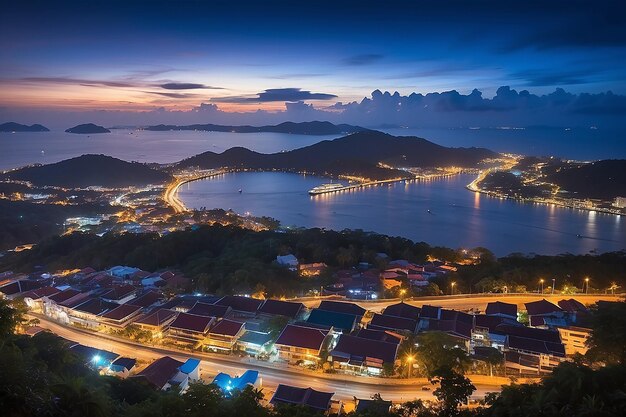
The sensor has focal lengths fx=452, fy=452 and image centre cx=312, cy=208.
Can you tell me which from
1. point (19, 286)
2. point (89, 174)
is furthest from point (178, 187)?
point (19, 286)

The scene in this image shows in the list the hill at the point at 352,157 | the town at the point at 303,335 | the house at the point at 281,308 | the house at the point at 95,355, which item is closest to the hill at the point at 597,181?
the hill at the point at 352,157

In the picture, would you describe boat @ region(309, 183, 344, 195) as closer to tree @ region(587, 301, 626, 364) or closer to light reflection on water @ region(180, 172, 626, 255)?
light reflection on water @ region(180, 172, 626, 255)

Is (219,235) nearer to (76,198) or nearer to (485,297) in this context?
(485,297)

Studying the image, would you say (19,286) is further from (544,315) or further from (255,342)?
(544,315)

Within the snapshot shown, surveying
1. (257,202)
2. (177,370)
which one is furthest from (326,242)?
(257,202)

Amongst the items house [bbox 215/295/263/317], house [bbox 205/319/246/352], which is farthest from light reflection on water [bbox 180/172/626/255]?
house [bbox 205/319/246/352]

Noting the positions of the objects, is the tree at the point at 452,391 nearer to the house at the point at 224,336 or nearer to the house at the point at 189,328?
the house at the point at 224,336
